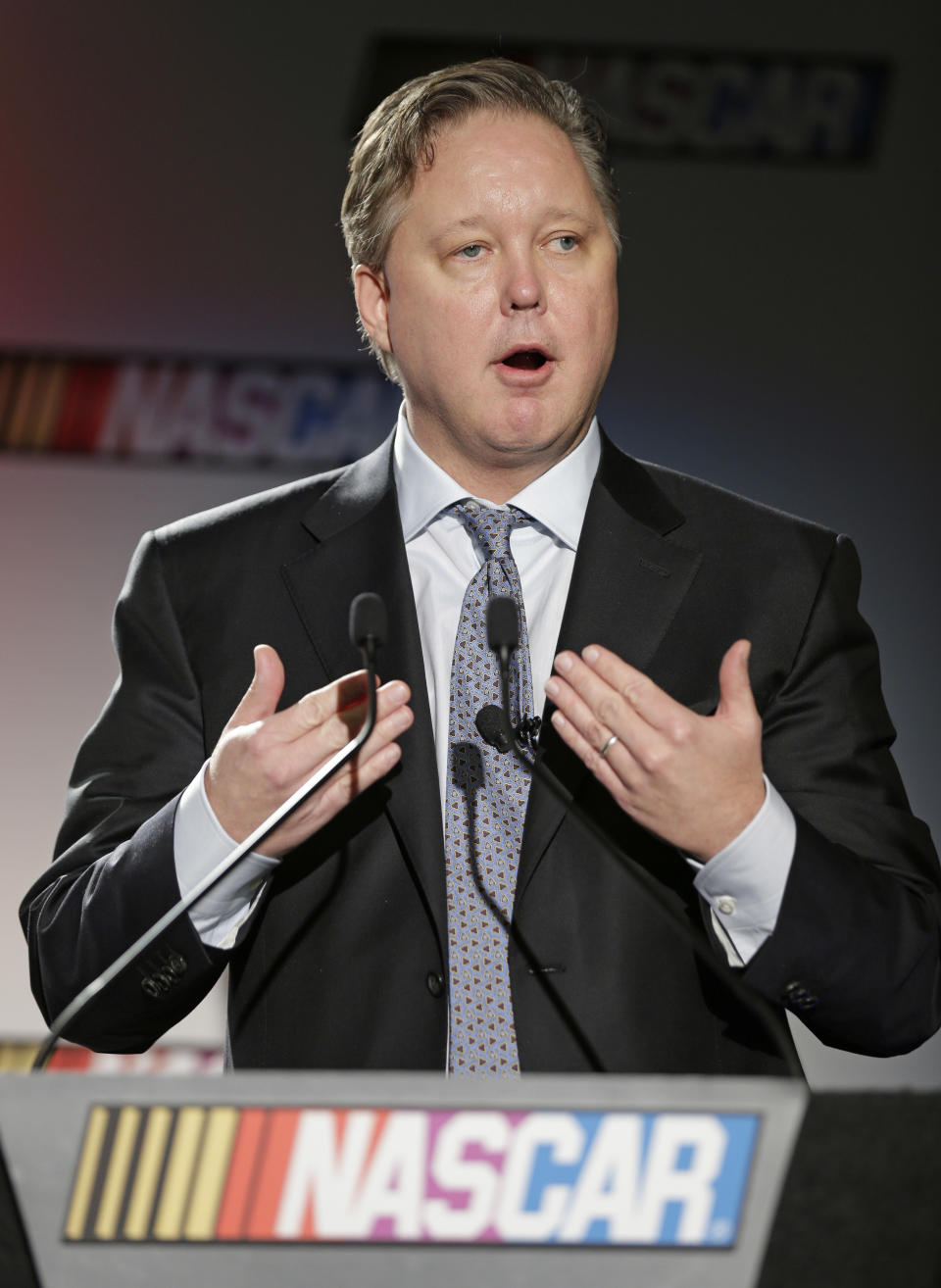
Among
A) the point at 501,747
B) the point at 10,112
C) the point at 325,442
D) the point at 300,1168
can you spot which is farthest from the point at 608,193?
the point at 10,112

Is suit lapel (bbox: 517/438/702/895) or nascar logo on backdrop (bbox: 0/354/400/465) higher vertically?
suit lapel (bbox: 517/438/702/895)

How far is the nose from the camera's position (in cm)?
160

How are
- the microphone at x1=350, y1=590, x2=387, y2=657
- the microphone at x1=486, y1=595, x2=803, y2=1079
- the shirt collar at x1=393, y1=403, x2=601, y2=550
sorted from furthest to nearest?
the shirt collar at x1=393, y1=403, x2=601, y2=550 → the microphone at x1=350, y1=590, x2=387, y2=657 → the microphone at x1=486, y1=595, x2=803, y2=1079

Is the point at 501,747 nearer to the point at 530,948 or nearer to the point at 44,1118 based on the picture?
the point at 530,948

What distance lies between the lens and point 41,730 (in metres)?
3.22

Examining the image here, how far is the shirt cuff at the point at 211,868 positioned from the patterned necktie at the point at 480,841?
0.21 m

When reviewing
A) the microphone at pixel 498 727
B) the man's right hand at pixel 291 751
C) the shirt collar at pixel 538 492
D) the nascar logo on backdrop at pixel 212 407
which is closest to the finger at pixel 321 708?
the man's right hand at pixel 291 751

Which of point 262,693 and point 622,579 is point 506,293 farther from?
point 262,693

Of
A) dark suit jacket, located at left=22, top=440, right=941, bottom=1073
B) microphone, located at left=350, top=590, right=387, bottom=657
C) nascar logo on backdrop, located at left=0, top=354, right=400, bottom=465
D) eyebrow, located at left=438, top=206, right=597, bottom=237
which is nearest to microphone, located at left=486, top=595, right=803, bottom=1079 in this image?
microphone, located at left=350, top=590, right=387, bottom=657

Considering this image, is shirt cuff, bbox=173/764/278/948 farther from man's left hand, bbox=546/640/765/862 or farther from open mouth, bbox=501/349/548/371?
open mouth, bbox=501/349/548/371

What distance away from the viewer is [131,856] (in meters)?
1.46

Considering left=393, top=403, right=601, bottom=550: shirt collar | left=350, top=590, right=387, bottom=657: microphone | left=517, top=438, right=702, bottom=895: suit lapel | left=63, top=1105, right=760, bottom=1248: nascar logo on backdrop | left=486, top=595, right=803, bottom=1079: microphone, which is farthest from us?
left=393, top=403, right=601, bottom=550: shirt collar

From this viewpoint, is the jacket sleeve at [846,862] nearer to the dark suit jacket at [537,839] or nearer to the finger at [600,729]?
the dark suit jacket at [537,839]

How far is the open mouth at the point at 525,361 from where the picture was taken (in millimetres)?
1651
